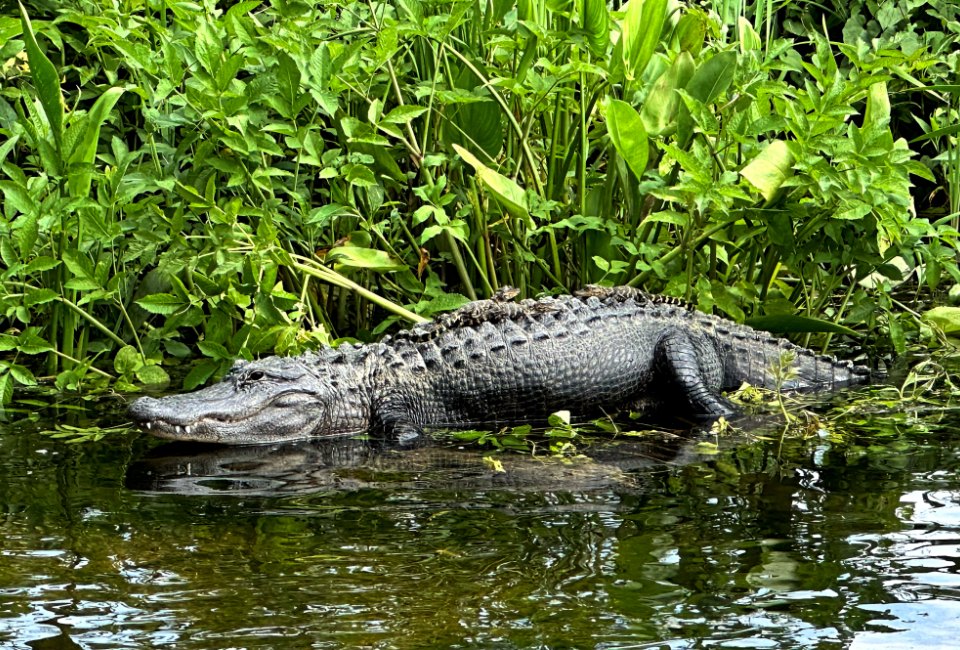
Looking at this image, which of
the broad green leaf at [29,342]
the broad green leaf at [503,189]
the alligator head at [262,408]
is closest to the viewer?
the alligator head at [262,408]

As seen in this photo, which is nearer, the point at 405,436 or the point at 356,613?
the point at 356,613

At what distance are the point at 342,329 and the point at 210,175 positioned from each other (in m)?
1.04

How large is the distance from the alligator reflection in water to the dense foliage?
28.0 inches

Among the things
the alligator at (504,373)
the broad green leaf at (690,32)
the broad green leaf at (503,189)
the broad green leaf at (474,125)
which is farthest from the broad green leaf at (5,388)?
the broad green leaf at (690,32)

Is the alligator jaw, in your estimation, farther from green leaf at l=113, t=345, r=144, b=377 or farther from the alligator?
green leaf at l=113, t=345, r=144, b=377

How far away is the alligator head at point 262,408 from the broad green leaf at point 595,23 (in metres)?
1.83

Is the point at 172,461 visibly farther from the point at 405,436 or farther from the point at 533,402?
the point at 533,402

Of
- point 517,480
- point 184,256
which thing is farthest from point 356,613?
point 184,256

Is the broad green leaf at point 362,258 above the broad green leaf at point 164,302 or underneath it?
above

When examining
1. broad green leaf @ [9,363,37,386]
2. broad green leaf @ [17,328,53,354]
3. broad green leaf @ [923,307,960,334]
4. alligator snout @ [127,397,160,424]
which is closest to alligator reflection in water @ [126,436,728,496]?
alligator snout @ [127,397,160,424]

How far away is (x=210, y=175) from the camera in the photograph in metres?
5.30

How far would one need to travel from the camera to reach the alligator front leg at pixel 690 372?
4.93 meters

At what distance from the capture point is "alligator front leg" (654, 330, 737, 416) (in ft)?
16.2

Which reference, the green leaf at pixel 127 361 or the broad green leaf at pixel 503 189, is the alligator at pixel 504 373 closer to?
the broad green leaf at pixel 503 189
